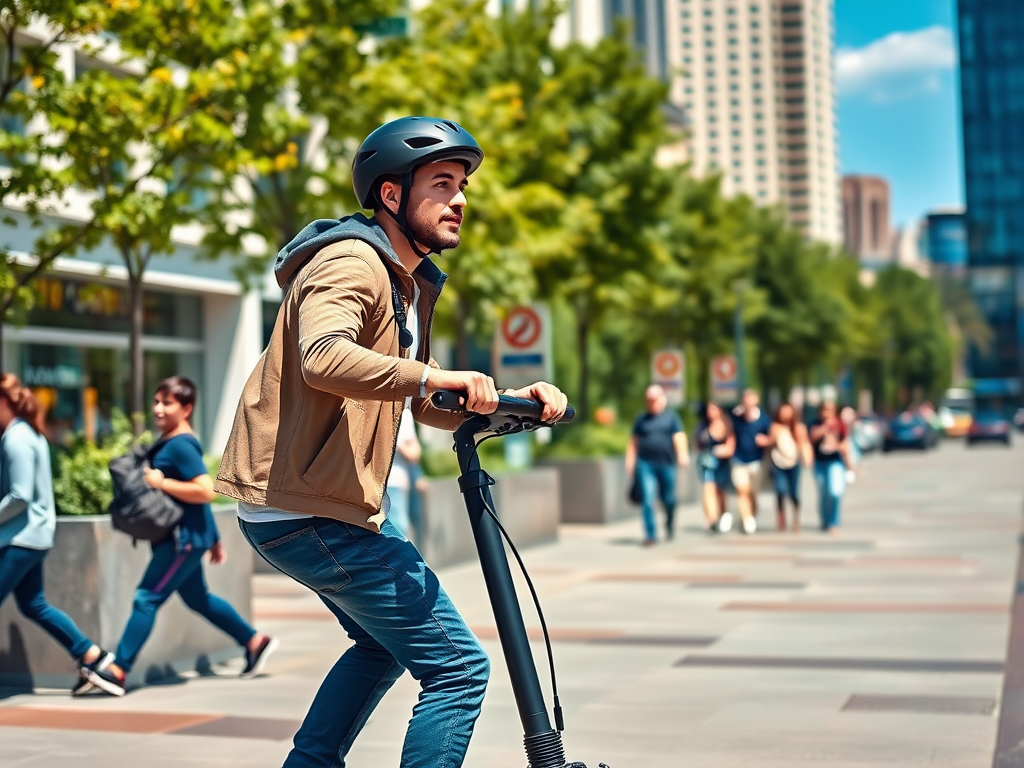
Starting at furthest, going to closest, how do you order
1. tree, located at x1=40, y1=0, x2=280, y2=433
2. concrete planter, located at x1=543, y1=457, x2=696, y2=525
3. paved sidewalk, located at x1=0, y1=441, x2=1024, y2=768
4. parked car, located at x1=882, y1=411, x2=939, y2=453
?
parked car, located at x1=882, y1=411, x2=939, y2=453 → concrete planter, located at x1=543, y1=457, x2=696, y2=525 → tree, located at x1=40, y1=0, x2=280, y2=433 → paved sidewalk, located at x1=0, y1=441, x2=1024, y2=768

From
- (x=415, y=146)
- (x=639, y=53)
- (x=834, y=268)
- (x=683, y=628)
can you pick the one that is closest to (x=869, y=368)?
(x=834, y=268)

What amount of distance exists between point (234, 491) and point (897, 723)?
4.09m

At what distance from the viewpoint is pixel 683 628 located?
34.0 feet

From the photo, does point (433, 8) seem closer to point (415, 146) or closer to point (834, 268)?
point (415, 146)

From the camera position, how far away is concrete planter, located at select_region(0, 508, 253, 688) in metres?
7.92

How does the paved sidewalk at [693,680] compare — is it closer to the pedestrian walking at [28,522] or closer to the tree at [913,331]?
the pedestrian walking at [28,522]

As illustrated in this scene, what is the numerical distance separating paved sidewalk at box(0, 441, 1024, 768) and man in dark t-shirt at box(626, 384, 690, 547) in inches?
66.3

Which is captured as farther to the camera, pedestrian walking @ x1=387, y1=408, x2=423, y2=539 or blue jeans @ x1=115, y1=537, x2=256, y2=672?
pedestrian walking @ x1=387, y1=408, x2=423, y2=539

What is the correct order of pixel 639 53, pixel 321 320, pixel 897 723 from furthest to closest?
pixel 639 53, pixel 897 723, pixel 321 320

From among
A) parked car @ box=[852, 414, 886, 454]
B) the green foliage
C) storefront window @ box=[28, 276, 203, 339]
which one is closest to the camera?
the green foliage

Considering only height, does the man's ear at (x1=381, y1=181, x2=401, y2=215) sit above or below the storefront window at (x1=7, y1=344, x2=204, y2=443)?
above

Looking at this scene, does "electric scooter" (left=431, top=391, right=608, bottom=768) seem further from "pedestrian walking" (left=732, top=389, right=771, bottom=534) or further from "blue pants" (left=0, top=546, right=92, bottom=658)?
"pedestrian walking" (left=732, top=389, right=771, bottom=534)

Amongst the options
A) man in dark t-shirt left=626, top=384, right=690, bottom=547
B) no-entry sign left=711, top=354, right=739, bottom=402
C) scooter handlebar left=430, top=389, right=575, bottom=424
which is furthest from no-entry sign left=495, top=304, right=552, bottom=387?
no-entry sign left=711, top=354, right=739, bottom=402

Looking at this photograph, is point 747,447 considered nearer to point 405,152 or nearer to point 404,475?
point 404,475
